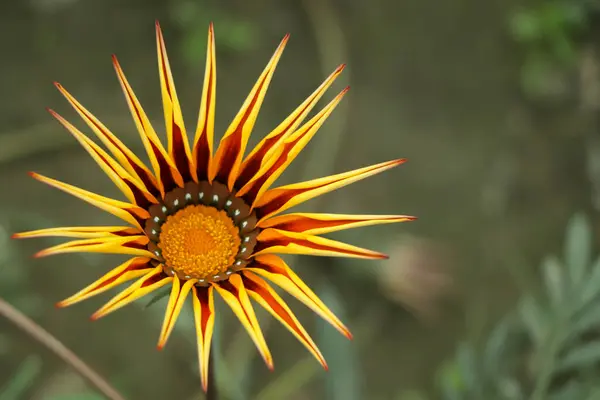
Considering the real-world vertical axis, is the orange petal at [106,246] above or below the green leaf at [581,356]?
above

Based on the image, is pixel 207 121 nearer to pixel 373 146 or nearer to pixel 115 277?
pixel 115 277

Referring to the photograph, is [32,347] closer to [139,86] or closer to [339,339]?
[139,86]

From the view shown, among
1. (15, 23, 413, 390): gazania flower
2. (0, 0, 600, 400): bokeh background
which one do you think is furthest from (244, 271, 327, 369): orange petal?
(0, 0, 600, 400): bokeh background

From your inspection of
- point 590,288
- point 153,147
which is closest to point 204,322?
point 153,147

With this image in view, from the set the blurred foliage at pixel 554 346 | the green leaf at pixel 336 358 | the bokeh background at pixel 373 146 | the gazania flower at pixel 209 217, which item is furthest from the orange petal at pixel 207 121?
the bokeh background at pixel 373 146

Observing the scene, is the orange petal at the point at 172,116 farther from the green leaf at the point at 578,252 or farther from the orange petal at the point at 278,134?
the green leaf at the point at 578,252

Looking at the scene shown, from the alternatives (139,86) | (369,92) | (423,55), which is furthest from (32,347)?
(423,55)
